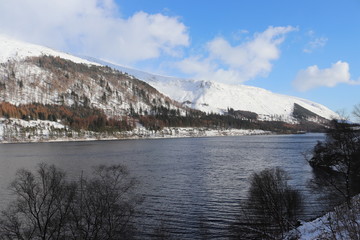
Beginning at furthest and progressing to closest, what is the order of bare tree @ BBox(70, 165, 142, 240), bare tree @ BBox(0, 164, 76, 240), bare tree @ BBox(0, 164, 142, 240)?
bare tree @ BBox(70, 165, 142, 240) < bare tree @ BBox(0, 164, 142, 240) < bare tree @ BBox(0, 164, 76, 240)

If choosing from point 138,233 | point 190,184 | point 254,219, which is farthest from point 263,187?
point 190,184

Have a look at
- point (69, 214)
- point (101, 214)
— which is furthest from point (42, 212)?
point (101, 214)

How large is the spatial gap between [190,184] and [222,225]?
22.3m

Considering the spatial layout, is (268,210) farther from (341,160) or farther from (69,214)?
(341,160)

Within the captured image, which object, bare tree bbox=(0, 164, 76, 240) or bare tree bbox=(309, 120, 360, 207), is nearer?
bare tree bbox=(0, 164, 76, 240)

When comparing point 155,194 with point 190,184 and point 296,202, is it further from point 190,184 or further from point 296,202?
point 296,202

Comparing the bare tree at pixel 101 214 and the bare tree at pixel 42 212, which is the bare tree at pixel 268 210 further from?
the bare tree at pixel 42 212

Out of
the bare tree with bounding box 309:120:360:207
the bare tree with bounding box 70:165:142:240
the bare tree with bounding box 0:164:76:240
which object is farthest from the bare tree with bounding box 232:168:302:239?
the bare tree with bounding box 0:164:76:240

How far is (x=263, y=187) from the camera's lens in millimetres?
30156

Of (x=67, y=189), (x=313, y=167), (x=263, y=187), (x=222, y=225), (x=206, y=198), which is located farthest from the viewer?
(x=313, y=167)

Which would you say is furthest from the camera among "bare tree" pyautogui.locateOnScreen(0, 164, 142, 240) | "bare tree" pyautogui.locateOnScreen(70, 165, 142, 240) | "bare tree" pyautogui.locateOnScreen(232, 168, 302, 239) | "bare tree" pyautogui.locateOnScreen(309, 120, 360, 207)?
"bare tree" pyautogui.locateOnScreen(309, 120, 360, 207)

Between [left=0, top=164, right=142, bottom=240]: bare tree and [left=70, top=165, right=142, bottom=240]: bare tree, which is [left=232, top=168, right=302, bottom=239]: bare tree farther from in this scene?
[left=0, top=164, right=142, bottom=240]: bare tree

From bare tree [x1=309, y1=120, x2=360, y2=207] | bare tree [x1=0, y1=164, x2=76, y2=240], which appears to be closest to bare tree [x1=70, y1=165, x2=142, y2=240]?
bare tree [x1=0, y1=164, x2=76, y2=240]

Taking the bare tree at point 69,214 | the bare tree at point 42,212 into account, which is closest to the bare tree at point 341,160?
the bare tree at point 69,214
